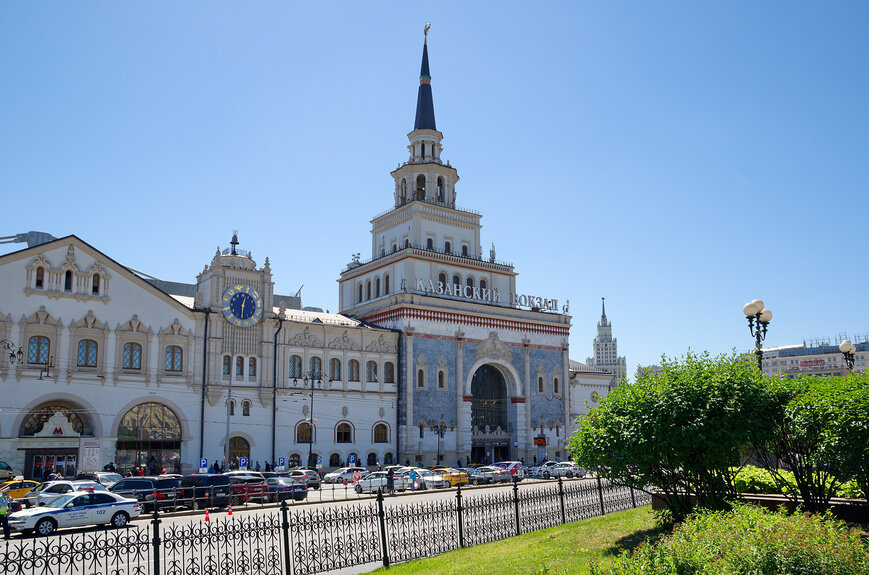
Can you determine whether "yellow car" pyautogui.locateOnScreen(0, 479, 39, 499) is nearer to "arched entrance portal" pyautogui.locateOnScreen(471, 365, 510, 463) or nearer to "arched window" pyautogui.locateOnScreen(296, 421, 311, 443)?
"arched window" pyautogui.locateOnScreen(296, 421, 311, 443)

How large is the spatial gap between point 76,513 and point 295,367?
2786 centimetres

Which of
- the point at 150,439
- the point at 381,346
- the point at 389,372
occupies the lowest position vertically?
the point at 150,439

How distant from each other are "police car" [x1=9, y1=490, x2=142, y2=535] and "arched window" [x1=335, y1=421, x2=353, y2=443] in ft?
87.6

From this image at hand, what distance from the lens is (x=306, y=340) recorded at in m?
52.8

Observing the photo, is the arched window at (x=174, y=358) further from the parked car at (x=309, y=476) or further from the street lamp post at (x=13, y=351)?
the parked car at (x=309, y=476)

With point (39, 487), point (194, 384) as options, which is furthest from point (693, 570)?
point (194, 384)

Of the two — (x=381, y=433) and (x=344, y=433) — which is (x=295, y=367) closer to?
(x=344, y=433)

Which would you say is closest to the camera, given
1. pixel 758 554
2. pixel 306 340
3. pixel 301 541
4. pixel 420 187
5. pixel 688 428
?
pixel 758 554

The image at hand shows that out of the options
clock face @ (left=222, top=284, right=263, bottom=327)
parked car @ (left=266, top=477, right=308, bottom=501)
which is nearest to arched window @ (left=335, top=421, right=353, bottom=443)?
clock face @ (left=222, top=284, right=263, bottom=327)

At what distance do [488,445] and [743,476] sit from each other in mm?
40213

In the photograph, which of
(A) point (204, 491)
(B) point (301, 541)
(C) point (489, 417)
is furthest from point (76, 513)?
(C) point (489, 417)

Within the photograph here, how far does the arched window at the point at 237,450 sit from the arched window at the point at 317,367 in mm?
6999

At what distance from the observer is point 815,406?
54.5ft

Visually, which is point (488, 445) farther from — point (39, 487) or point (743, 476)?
point (743, 476)
